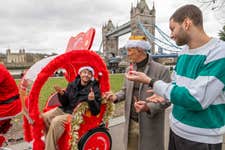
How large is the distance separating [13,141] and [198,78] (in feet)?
14.0

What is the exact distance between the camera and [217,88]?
1460mm

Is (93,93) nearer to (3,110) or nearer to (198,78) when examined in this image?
(3,110)

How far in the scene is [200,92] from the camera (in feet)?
4.79

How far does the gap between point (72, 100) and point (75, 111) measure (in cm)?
40

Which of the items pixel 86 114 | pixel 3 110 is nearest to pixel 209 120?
pixel 86 114

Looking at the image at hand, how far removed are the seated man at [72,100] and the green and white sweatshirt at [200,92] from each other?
1858 mm

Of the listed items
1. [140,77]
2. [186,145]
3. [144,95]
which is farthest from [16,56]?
[186,145]

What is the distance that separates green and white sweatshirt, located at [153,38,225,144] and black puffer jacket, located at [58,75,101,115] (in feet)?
6.17

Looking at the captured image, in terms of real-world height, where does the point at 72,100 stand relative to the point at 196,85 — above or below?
below

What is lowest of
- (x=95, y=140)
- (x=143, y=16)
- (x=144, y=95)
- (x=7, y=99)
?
(x=95, y=140)

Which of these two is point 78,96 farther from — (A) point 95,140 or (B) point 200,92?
(B) point 200,92

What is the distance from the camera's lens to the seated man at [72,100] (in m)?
3.41

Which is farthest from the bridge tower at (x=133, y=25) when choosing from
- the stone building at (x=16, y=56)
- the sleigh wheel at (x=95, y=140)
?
the sleigh wheel at (x=95, y=140)

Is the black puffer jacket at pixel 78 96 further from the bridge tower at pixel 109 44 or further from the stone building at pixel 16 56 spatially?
the bridge tower at pixel 109 44
